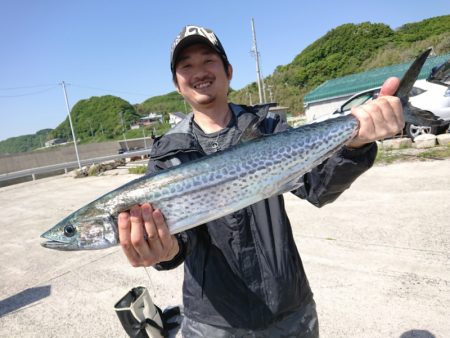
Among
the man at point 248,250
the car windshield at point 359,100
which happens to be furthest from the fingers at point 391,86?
the car windshield at point 359,100

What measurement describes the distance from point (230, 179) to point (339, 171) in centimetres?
56

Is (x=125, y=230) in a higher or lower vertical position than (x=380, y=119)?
lower

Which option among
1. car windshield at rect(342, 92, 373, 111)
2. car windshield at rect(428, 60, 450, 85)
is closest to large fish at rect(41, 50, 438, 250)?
car windshield at rect(428, 60, 450, 85)

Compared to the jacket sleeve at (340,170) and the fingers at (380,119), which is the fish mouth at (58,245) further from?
the fingers at (380,119)

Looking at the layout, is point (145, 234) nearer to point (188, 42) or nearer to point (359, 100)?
point (188, 42)

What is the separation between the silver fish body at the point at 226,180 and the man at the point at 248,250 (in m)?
0.09

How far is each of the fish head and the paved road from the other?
5.84 ft

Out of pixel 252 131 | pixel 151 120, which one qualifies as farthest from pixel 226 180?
A: pixel 151 120

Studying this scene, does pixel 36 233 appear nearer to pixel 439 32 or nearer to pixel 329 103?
pixel 329 103

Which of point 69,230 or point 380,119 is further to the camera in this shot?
point 69,230

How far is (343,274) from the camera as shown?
3.70 metres

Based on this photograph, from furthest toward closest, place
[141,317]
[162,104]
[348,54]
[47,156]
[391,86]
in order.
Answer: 1. [162,104]
2. [348,54]
3. [47,156]
4. [141,317]
5. [391,86]

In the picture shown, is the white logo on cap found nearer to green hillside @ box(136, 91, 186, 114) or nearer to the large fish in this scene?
the large fish

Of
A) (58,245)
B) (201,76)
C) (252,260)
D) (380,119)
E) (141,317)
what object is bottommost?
(141,317)
